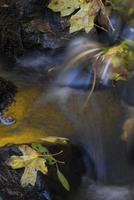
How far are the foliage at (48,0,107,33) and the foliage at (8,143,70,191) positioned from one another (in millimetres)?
1150

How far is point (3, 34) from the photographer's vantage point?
3.99 m

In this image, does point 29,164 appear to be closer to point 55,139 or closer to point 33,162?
point 33,162

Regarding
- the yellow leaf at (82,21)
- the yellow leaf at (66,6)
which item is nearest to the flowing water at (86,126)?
the yellow leaf at (82,21)

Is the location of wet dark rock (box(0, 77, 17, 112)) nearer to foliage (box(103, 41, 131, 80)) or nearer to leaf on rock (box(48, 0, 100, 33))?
leaf on rock (box(48, 0, 100, 33))

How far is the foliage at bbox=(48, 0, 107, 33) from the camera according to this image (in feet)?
11.1

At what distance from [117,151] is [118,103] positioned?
1.38ft

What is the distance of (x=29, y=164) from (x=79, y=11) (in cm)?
145

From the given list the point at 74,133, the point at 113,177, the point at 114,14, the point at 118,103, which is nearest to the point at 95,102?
the point at 118,103

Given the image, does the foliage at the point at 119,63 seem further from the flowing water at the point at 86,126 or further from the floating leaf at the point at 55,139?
the floating leaf at the point at 55,139

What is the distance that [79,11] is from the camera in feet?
11.2

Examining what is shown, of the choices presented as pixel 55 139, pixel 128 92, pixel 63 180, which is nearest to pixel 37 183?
pixel 63 180

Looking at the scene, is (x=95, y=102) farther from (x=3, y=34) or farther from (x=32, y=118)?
(x=3, y=34)

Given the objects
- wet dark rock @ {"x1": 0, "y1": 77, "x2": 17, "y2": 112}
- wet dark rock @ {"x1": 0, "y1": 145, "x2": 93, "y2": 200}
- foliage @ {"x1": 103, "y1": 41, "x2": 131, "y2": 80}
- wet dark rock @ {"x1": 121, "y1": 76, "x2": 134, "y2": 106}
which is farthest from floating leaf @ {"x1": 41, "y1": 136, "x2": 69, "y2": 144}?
foliage @ {"x1": 103, "y1": 41, "x2": 131, "y2": 80}

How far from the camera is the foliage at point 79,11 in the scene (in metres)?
3.38
